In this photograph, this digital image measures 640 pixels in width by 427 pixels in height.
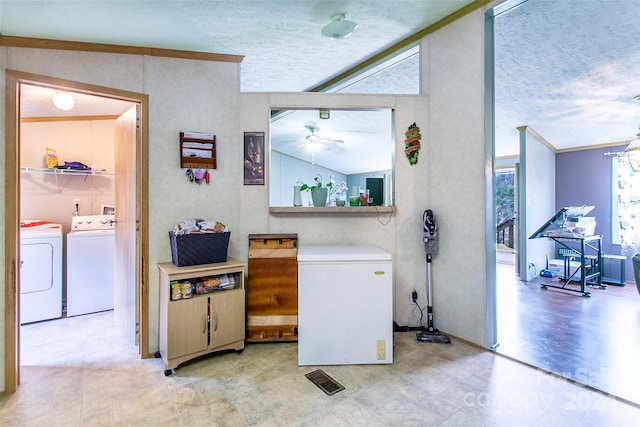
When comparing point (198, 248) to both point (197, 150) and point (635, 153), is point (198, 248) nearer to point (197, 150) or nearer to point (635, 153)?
point (197, 150)

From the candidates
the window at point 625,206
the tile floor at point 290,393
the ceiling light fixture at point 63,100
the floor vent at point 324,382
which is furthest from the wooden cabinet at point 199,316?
the window at point 625,206

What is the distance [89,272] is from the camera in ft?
11.5

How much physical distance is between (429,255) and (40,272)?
4.18 meters

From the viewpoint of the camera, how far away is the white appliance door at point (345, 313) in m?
2.25

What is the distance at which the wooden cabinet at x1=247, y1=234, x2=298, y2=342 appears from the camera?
264cm

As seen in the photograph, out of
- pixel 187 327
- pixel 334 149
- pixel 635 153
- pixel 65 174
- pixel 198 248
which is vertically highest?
pixel 334 149

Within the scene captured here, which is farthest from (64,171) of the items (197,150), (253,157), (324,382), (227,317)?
(324,382)

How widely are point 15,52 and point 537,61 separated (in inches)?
181

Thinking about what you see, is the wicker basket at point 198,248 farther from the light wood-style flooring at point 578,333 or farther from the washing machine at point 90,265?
the light wood-style flooring at point 578,333

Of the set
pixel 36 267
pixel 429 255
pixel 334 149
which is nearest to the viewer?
pixel 429 255

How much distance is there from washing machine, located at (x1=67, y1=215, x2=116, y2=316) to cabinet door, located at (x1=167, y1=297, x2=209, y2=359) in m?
1.87

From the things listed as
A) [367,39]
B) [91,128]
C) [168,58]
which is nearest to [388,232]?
[367,39]

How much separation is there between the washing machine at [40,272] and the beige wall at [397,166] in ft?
5.82

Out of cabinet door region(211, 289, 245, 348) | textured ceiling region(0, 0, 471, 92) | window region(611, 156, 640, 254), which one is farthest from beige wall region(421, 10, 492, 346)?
window region(611, 156, 640, 254)
